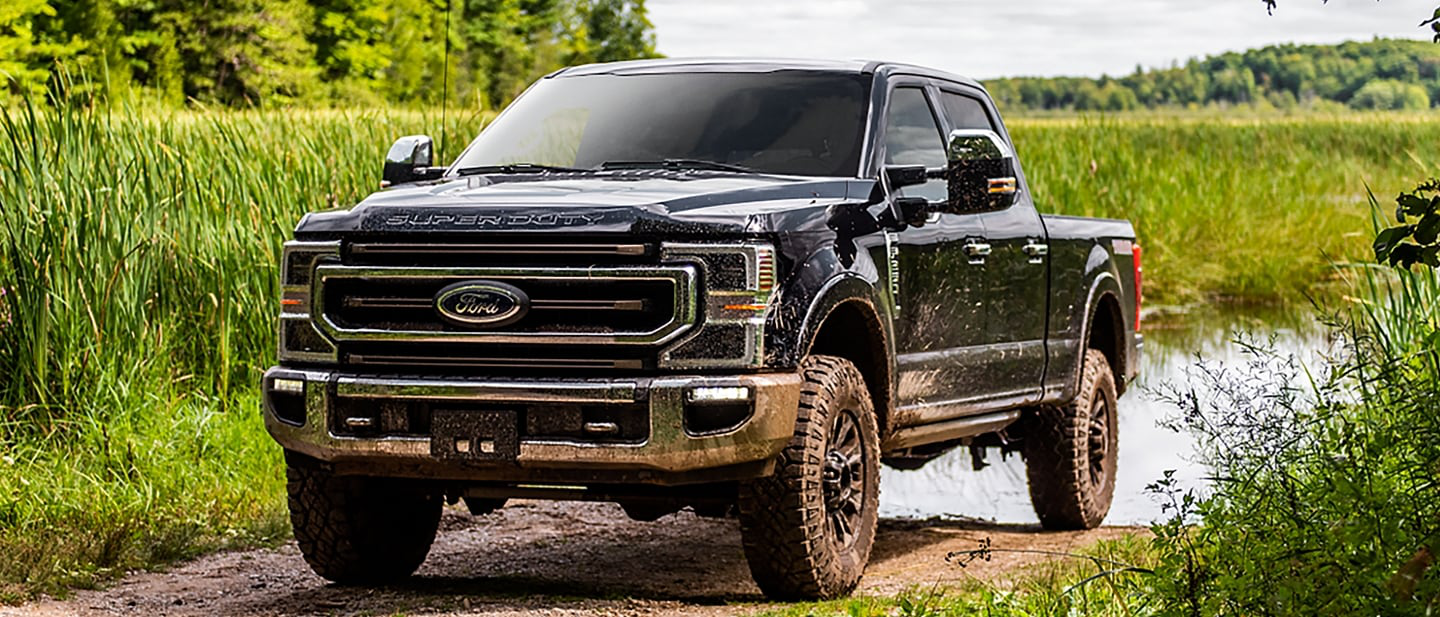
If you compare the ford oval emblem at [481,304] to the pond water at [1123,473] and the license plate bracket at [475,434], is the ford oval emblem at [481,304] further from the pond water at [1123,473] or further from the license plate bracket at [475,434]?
the pond water at [1123,473]

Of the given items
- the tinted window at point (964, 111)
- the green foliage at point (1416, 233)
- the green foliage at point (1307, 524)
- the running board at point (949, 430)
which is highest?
the green foliage at point (1416, 233)

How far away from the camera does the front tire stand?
246 inches

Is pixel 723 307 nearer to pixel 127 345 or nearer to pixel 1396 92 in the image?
pixel 127 345

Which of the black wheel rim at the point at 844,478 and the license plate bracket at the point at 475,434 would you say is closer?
the license plate bracket at the point at 475,434

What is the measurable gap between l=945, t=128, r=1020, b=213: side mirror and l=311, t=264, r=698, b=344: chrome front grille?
1670mm

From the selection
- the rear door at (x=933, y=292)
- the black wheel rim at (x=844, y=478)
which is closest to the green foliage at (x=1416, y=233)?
the black wheel rim at (x=844, y=478)


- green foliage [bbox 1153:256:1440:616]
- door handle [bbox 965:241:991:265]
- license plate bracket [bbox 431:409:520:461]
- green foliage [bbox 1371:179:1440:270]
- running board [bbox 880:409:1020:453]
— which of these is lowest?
running board [bbox 880:409:1020:453]

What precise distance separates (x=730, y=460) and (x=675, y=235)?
2.24 ft

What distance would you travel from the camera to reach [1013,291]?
8.19 meters

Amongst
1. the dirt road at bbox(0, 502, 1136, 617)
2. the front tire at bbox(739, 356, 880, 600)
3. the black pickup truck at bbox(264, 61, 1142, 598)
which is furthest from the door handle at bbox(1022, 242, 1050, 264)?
the front tire at bbox(739, 356, 880, 600)

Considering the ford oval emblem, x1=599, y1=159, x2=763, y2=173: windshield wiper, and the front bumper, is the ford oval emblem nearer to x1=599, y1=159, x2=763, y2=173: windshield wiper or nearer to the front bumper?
the front bumper

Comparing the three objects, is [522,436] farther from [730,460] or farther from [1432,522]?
[1432,522]

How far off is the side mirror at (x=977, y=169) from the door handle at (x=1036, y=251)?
1048 millimetres

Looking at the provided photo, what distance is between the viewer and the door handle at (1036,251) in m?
8.34
